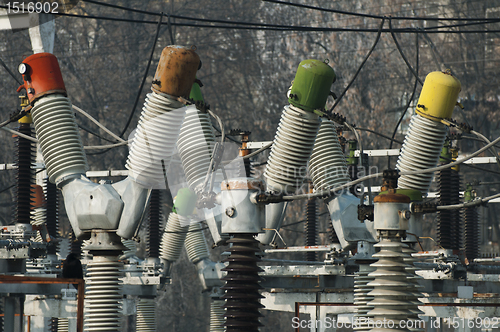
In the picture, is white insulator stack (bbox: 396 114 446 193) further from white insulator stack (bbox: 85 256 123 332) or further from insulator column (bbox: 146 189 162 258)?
insulator column (bbox: 146 189 162 258)

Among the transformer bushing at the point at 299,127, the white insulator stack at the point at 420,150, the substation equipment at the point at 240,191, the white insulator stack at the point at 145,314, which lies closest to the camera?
the substation equipment at the point at 240,191

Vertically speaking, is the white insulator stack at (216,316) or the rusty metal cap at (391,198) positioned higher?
the rusty metal cap at (391,198)

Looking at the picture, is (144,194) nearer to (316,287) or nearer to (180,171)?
(180,171)

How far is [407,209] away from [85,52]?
110 ft

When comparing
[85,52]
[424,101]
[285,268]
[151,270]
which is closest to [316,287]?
[285,268]

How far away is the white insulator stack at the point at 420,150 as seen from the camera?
8586 mm

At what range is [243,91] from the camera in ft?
123

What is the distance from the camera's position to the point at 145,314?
1630 centimetres

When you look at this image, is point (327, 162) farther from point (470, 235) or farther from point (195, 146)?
point (470, 235)

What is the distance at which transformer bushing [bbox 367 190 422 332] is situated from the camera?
6.13m

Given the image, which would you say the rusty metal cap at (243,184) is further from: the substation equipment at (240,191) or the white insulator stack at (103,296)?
the white insulator stack at (103,296)

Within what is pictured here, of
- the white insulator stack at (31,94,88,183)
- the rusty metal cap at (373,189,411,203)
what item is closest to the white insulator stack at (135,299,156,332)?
the white insulator stack at (31,94,88,183)

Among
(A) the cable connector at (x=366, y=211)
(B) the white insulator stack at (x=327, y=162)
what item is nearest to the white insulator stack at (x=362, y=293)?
(A) the cable connector at (x=366, y=211)

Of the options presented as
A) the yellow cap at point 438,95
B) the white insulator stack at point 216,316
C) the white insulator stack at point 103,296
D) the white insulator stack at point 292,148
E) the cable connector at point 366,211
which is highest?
the yellow cap at point 438,95
